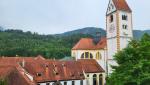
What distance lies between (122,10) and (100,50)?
9971mm

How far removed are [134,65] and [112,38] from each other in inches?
1020

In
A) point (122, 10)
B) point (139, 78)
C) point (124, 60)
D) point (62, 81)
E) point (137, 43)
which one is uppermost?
point (122, 10)

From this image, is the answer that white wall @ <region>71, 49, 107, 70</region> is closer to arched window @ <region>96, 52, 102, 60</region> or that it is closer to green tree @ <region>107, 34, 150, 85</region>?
arched window @ <region>96, 52, 102, 60</region>

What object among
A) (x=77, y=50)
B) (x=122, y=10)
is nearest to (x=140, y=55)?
(x=122, y=10)

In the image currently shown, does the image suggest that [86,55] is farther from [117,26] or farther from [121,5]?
[121,5]

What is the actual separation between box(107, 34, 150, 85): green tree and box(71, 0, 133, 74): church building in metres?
20.4

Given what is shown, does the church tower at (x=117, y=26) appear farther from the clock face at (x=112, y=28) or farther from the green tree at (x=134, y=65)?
the green tree at (x=134, y=65)

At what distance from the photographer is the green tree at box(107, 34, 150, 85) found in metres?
22.3


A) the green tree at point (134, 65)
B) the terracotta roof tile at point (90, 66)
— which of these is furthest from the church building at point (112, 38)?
the green tree at point (134, 65)

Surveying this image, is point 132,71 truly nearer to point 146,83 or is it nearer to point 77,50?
point 146,83

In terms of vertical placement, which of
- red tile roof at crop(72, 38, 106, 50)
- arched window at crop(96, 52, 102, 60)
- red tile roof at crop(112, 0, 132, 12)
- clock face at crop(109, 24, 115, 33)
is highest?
red tile roof at crop(112, 0, 132, 12)

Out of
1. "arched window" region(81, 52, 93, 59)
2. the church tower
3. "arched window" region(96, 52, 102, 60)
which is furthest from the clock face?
"arched window" region(81, 52, 93, 59)

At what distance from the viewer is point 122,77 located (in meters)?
23.2

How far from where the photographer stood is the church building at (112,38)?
47.0 meters
